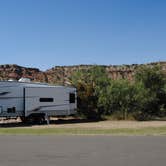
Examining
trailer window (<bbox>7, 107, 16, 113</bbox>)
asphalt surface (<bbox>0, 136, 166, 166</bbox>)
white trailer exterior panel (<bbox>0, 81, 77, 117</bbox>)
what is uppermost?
white trailer exterior panel (<bbox>0, 81, 77, 117</bbox>)

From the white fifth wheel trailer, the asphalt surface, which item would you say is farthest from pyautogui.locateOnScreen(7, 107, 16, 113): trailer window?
the asphalt surface

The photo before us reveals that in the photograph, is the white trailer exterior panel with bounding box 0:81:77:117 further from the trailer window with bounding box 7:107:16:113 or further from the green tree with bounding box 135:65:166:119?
the green tree with bounding box 135:65:166:119

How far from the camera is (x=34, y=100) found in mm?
37406

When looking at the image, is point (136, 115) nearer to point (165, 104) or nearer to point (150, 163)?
point (165, 104)

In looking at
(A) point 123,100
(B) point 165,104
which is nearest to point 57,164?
(A) point 123,100

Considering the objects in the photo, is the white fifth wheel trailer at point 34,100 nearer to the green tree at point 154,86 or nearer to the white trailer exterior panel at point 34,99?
the white trailer exterior panel at point 34,99

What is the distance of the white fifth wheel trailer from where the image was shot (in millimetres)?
36188

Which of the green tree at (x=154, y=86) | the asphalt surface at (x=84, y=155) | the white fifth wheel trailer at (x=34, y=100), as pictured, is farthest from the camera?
the green tree at (x=154, y=86)

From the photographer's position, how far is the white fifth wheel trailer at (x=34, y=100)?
36188 mm

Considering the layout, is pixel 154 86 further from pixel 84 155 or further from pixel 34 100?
pixel 84 155

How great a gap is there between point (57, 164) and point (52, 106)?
25872mm

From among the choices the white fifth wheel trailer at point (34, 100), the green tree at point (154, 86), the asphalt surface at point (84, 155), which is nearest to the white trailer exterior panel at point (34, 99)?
the white fifth wheel trailer at point (34, 100)

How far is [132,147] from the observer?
16.7m

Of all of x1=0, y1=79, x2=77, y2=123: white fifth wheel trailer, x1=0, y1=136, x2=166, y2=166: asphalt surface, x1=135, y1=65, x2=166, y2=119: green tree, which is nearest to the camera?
x1=0, y1=136, x2=166, y2=166: asphalt surface
